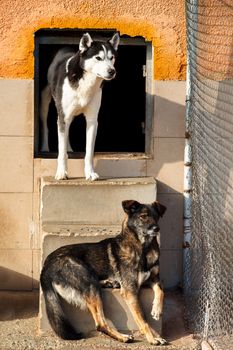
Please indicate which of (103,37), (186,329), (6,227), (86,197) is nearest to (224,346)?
(186,329)

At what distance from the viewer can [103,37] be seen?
8.82 metres

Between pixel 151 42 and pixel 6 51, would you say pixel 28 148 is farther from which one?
pixel 151 42

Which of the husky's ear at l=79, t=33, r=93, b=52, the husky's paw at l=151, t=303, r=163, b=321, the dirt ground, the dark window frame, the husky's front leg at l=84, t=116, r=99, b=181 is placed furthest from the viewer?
the dark window frame

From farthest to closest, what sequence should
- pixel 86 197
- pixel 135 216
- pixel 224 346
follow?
pixel 86 197, pixel 135 216, pixel 224 346

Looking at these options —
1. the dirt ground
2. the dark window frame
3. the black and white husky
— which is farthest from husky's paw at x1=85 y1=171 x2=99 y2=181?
the dirt ground

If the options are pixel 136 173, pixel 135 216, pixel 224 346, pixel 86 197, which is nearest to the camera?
pixel 224 346

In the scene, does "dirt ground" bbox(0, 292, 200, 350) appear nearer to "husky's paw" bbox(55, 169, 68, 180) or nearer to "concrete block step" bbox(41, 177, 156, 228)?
"concrete block step" bbox(41, 177, 156, 228)

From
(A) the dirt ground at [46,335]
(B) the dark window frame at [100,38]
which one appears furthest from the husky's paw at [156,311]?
(B) the dark window frame at [100,38]

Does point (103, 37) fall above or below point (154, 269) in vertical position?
above

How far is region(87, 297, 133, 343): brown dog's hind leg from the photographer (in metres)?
7.19

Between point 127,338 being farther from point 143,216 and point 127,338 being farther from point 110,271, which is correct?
point 143,216

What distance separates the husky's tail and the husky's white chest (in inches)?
71.6

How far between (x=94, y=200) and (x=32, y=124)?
103cm

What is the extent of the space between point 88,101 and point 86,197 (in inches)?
36.2
